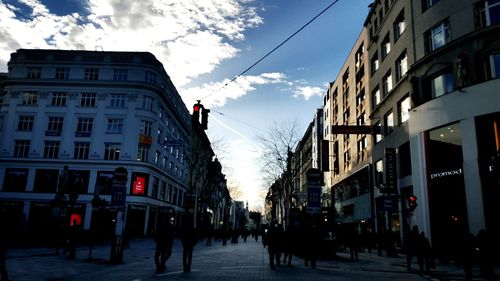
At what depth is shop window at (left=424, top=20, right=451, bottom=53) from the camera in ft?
73.2

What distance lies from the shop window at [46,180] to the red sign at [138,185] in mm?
9716

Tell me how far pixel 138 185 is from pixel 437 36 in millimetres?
36025

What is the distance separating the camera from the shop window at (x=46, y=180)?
45.5 meters

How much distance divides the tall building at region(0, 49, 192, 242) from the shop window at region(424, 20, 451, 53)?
98.0 ft

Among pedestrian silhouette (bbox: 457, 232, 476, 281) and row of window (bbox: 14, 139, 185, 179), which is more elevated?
row of window (bbox: 14, 139, 185, 179)

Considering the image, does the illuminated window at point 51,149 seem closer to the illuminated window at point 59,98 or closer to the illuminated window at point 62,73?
the illuminated window at point 59,98

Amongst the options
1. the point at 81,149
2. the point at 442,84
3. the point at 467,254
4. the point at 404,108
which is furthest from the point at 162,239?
the point at 81,149

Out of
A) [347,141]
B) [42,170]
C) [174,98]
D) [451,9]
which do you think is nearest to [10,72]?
[42,170]

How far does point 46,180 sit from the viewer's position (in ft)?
150

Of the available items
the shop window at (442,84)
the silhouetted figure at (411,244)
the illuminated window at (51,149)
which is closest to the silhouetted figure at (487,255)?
the silhouetted figure at (411,244)

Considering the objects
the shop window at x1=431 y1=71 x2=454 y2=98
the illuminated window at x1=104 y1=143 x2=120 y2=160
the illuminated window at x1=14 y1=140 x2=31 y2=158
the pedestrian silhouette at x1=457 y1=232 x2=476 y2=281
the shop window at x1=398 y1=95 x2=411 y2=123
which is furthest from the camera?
the illuminated window at x1=14 y1=140 x2=31 y2=158

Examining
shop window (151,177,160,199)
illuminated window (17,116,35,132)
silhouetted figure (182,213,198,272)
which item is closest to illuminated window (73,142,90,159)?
illuminated window (17,116,35,132)

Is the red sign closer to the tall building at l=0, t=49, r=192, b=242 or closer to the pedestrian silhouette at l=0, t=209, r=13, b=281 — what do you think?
the tall building at l=0, t=49, r=192, b=242

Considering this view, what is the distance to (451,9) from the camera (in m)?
21.7
